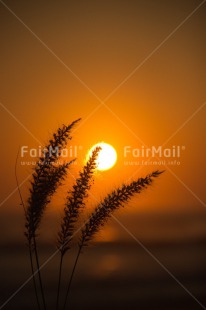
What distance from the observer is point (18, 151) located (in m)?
1.47

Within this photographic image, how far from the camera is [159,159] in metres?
1.53

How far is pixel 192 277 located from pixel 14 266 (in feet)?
2.49

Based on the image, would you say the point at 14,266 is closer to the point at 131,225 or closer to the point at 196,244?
the point at 131,225

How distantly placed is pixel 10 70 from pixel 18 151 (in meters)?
0.37

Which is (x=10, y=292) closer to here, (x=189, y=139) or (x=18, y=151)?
(x=18, y=151)

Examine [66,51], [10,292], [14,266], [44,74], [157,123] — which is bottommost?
[10,292]

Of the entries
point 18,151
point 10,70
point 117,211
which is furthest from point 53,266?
point 10,70

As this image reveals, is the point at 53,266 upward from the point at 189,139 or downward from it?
downward

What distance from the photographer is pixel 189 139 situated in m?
1.55

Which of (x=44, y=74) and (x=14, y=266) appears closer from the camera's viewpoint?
(x=14, y=266)

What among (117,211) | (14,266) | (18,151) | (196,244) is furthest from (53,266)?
(196,244)

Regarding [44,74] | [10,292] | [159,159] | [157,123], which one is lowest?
[10,292]

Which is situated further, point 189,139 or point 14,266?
point 189,139

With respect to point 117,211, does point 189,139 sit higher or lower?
higher
